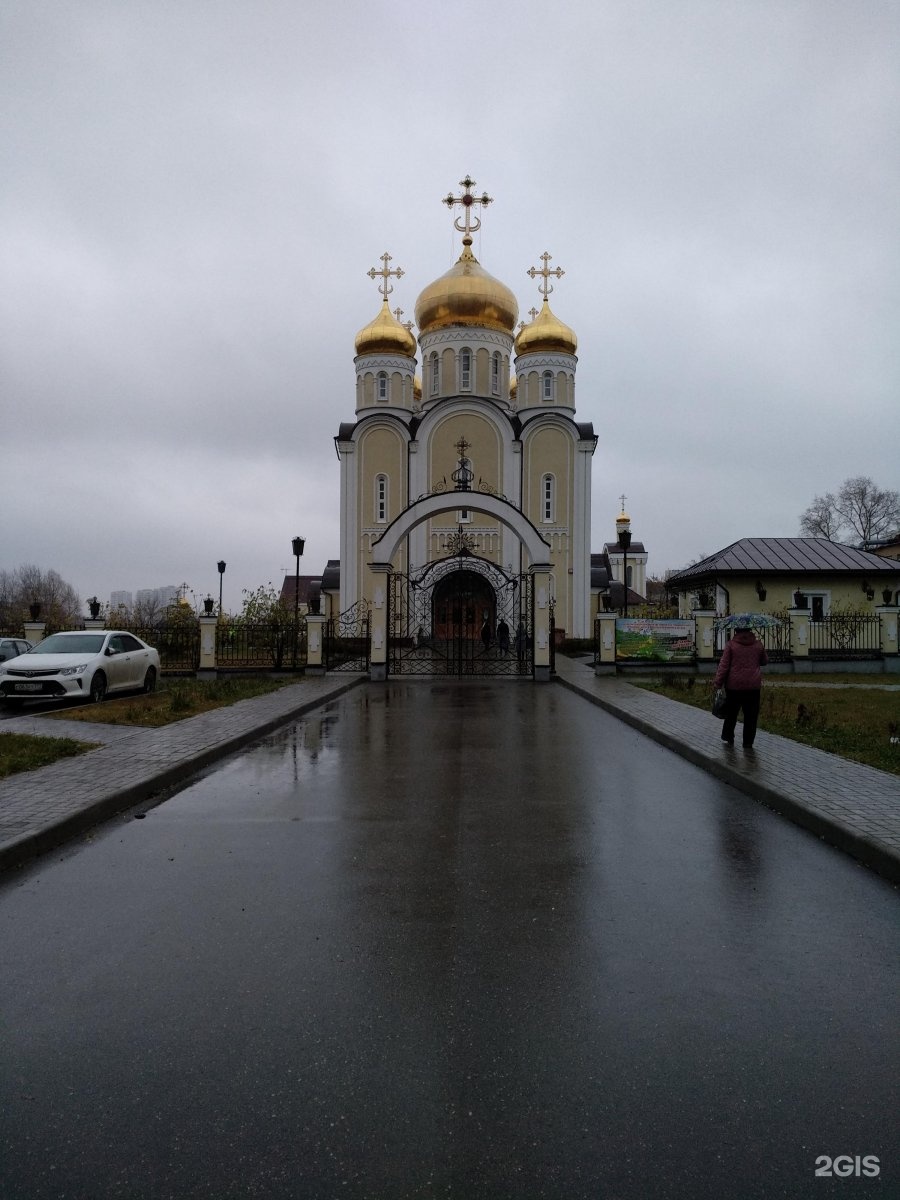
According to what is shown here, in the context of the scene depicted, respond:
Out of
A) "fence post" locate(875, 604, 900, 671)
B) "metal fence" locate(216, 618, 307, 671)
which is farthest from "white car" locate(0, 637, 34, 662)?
"fence post" locate(875, 604, 900, 671)

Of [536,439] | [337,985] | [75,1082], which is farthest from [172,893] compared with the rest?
[536,439]

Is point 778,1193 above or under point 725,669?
under

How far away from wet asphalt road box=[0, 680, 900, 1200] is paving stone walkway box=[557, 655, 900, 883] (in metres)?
0.23

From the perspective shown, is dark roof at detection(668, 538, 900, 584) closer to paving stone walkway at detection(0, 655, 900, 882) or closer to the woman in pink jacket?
paving stone walkway at detection(0, 655, 900, 882)

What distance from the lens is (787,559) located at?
3055 centimetres

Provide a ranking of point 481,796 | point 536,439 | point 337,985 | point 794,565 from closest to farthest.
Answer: point 337,985 → point 481,796 → point 794,565 → point 536,439

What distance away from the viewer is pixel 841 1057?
10.0ft

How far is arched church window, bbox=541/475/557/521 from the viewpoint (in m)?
38.3

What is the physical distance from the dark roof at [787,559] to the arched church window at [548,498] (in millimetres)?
7955

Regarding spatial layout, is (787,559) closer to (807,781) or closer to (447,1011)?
(807,781)

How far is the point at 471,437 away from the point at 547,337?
5880mm

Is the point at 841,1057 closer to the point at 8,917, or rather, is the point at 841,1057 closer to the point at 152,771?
the point at 8,917

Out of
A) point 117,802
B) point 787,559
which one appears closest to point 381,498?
point 787,559

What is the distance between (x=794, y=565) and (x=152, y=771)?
26792 millimetres
